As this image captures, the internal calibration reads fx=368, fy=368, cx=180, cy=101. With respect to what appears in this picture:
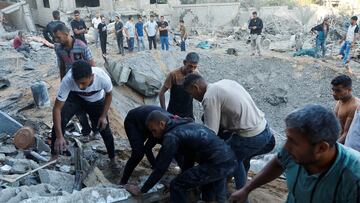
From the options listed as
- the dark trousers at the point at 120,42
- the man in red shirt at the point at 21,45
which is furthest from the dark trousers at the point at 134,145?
the man in red shirt at the point at 21,45

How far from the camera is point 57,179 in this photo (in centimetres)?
424

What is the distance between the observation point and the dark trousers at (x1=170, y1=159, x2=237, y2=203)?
333cm

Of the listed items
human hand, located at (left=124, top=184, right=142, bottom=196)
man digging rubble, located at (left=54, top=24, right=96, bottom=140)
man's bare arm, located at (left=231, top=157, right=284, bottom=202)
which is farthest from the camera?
man digging rubble, located at (left=54, top=24, right=96, bottom=140)

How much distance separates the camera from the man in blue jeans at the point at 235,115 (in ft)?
11.1

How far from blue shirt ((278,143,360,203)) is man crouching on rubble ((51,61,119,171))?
268 cm

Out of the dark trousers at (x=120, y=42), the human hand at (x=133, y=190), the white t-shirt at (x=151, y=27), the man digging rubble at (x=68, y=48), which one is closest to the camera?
the human hand at (x=133, y=190)

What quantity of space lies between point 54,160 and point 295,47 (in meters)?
15.6

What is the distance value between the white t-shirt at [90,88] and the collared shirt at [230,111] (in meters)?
1.52

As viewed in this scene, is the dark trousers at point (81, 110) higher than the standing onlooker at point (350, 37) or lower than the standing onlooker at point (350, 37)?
higher

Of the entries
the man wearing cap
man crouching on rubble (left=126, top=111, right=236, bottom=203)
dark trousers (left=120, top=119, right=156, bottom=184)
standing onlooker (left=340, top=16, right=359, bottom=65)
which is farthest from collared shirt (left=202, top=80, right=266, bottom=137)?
standing onlooker (left=340, top=16, right=359, bottom=65)

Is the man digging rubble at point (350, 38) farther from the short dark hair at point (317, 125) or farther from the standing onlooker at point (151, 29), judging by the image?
the short dark hair at point (317, 125)

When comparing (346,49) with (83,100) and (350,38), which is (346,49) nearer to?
(350,38)

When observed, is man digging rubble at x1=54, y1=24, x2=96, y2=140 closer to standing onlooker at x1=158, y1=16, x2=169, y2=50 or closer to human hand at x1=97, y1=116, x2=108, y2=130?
human hand at x1=97, y1=116, x2=108, y2=130

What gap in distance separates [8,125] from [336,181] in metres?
5.10
